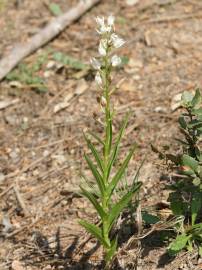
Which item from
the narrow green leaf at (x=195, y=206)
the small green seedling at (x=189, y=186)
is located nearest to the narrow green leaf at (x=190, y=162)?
the small green seedling at (x=189, y=186)

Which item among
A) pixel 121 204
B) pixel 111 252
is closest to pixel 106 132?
pixel 121 204

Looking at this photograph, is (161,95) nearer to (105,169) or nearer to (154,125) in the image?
(154,125)

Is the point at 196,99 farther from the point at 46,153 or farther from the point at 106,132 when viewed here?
the point at 46,153

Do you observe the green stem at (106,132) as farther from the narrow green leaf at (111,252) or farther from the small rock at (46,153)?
the small rock at (46,153)

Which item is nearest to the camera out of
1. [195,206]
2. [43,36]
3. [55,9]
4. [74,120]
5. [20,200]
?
[195,206]

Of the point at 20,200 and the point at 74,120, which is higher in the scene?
the point at 74,120

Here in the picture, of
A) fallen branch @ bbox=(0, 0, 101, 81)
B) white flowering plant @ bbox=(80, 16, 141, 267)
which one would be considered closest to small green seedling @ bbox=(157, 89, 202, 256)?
white flowering plant @ bbox=(80, 16, 141, 267)
